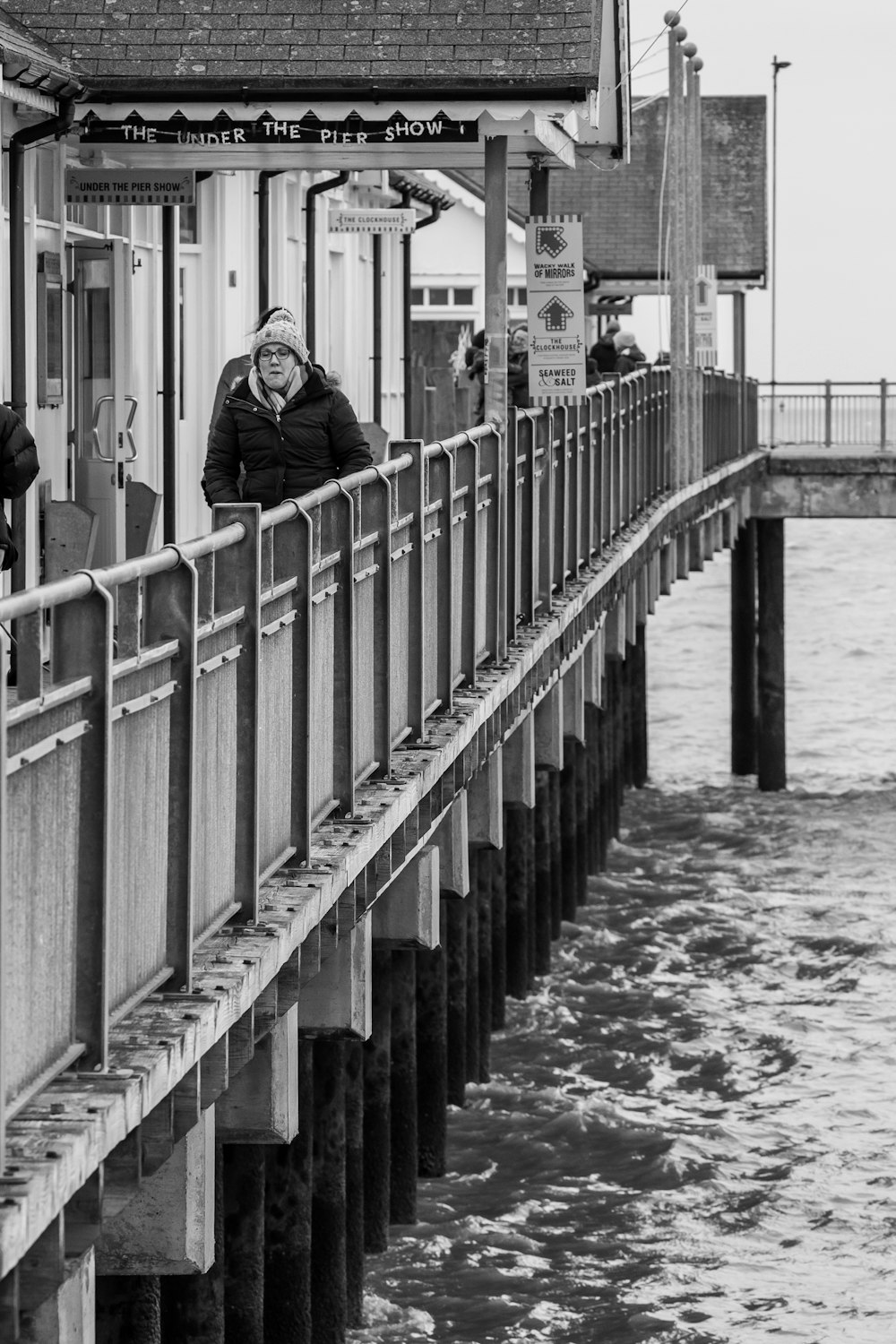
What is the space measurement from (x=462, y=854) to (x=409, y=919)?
4.13 ft

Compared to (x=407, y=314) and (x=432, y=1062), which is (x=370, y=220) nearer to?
(x=407, y=314)

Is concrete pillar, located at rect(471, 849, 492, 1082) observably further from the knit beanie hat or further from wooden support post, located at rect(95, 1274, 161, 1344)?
wooden support post, located at rect(95, 1274, 161, 1344)

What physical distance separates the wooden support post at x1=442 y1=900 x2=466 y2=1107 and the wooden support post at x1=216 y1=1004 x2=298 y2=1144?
26.0 feet

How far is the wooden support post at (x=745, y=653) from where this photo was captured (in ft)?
121

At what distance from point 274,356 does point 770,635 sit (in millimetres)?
26833

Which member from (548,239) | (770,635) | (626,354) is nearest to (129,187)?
(548,239)

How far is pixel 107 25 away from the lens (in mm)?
13758

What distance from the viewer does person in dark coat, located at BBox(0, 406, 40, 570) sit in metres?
9.19

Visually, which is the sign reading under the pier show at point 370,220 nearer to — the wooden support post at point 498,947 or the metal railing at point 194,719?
the wooden support post at point 498,947

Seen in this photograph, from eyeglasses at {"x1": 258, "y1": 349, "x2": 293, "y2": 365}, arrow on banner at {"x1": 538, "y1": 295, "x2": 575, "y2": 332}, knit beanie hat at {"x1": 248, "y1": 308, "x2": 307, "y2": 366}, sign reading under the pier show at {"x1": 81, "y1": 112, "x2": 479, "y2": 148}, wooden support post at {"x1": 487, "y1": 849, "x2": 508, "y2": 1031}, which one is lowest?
wooden support post at {"x1": 487, "y1": 849, "x2": 508, "y2": 1031}

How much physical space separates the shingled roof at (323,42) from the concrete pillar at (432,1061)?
4.71 meters

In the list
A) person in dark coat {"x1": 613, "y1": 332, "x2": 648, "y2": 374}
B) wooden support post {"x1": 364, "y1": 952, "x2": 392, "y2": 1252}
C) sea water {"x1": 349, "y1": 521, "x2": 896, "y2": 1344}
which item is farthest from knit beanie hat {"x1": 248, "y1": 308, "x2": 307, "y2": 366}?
person in dark coat {"x1": 613, "y1": 332, "x2": 648, "y2": 374}

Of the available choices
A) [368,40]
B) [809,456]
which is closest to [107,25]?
[368,40]

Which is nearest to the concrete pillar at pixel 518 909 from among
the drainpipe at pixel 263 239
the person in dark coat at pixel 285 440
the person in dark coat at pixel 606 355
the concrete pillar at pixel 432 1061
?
the drainpipe at pixel 263 239
